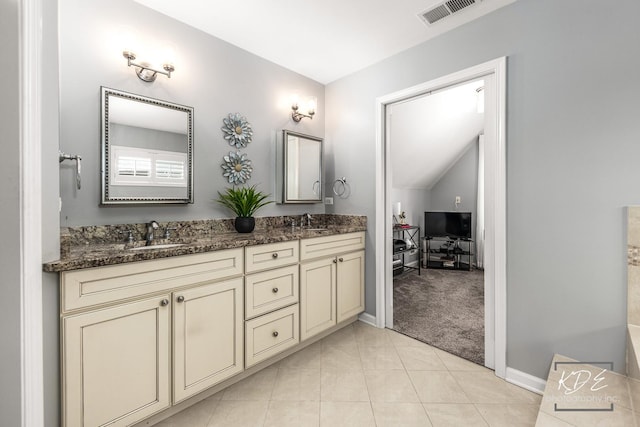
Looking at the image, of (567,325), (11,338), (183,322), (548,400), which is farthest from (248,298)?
(567,325)

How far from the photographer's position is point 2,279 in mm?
1065

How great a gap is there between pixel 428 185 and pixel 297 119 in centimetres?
372

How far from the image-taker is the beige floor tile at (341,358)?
6.68 feet

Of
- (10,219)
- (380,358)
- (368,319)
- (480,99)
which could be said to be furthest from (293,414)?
(480,99)

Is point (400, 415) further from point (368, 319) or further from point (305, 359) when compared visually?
point (368, 319)

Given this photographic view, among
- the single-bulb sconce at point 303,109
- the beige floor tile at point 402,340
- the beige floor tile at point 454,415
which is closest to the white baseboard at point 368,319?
the beige floor tile at point 402,340

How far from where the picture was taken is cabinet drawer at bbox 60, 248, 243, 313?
3.90 ft

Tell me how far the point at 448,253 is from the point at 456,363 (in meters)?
3.28

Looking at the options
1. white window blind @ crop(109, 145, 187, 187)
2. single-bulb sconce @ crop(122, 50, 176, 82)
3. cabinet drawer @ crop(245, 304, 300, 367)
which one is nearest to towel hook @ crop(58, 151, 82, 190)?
white window blind @ crop(109, 145, 187, 187)

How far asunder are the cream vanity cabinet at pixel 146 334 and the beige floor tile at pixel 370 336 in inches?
43.4

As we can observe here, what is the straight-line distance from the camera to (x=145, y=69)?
1.87 meters

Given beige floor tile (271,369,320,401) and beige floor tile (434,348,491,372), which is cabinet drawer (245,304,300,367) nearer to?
beige floor tile (271,369,320,401)

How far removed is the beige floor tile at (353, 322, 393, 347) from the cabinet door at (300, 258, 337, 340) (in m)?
0.28

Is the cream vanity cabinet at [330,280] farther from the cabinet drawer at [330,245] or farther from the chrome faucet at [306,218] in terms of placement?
the chrome faucet at [306,218]
